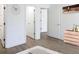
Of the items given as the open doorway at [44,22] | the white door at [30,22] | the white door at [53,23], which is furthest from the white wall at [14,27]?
the white door at [53,23]

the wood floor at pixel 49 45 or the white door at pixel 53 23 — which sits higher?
the white door at pixel 53 23

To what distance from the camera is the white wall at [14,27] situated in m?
1.75

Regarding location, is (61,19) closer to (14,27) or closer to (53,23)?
(53,23)

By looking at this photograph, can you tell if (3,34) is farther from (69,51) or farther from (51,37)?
(69,51)

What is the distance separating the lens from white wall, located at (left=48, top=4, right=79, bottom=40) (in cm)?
176

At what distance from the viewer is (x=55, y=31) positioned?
201cm

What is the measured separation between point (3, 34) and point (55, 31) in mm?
990

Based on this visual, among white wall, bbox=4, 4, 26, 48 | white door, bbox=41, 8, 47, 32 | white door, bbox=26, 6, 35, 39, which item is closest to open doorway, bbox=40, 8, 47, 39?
white door, bbox=41, 8, 47, 32

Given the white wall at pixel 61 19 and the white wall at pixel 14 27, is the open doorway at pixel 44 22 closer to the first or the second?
the white wall at pixel 61 19

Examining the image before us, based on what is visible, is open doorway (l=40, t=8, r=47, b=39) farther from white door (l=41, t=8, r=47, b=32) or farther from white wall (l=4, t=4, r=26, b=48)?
white wall (l=4, t=4, r=26, b=48)

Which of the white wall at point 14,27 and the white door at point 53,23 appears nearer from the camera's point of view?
the white wall at point 14,27

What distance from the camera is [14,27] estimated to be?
1.84 metres

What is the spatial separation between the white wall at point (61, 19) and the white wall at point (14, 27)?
50 cm

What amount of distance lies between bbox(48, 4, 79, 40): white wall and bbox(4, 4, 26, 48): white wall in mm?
505
